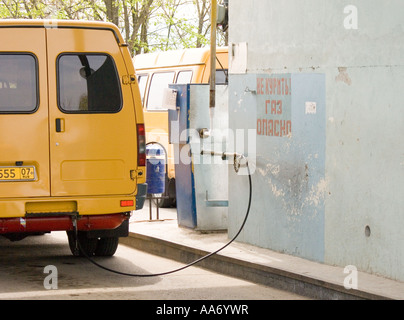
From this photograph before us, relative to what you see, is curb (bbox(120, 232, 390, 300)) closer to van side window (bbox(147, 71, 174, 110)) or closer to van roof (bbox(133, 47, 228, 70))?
van roof (bbox(133, 47, 228, 70))

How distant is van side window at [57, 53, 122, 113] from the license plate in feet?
2.26

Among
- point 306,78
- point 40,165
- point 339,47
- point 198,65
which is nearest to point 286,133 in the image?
point 306,78

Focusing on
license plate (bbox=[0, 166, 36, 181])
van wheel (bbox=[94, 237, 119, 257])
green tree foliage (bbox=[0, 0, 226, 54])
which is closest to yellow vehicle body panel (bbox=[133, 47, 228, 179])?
van wheel (bbox=[94, 237, 119, 257])

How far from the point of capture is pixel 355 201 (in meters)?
8.86

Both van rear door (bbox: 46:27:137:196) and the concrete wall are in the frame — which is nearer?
the concrete wall

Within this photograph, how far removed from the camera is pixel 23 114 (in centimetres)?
933

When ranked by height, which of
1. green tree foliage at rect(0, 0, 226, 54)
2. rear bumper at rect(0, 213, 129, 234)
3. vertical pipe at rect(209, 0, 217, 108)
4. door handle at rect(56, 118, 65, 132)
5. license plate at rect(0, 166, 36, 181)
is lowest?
rear bumper at rect(0, 213, 129, 234)

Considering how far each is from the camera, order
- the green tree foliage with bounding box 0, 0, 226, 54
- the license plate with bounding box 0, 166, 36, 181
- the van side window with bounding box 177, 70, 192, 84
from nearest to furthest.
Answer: the license plate with bounding box 0, 166, 36, 181, the van side window with bounding box 177, 70, 192, 84, the green tree foliage with bounding box 0, 0, 226, 54

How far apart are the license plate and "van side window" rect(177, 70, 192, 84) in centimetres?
642

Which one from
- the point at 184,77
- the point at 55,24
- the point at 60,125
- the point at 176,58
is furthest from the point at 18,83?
the point at 176,58

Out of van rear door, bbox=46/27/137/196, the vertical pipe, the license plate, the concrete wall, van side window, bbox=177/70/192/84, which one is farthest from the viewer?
van side window, bbox=177/70/192/84

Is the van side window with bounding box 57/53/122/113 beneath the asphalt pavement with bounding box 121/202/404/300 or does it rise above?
above

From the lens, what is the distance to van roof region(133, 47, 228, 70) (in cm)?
1542

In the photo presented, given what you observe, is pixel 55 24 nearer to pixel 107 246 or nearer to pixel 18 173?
pixel 18 173
